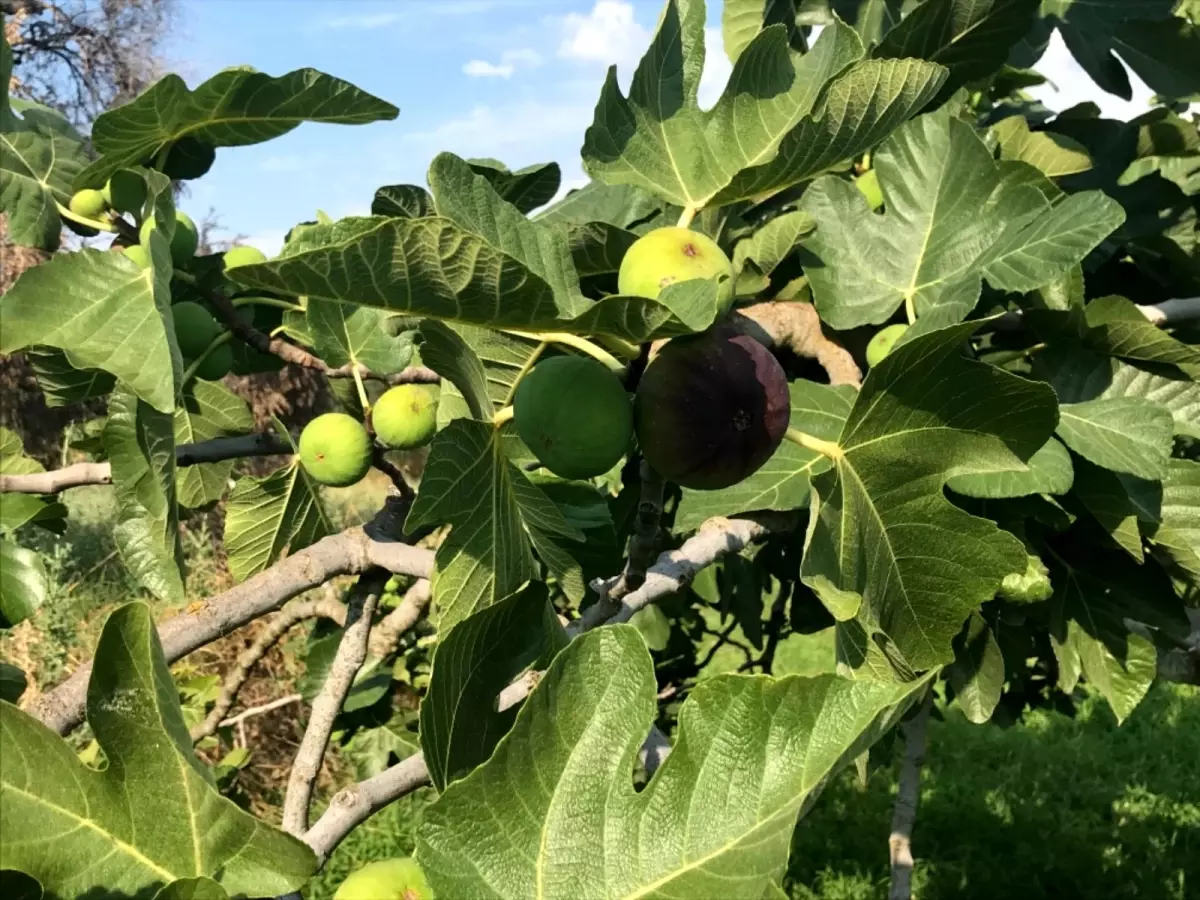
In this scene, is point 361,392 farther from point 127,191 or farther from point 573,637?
point 573,637

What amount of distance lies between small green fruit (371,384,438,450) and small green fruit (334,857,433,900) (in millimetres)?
469

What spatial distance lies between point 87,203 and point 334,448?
0.38 m

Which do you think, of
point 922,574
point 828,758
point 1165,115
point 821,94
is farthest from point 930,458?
point 1165,115

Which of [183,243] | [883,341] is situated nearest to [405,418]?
[183,243]

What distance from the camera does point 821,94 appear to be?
0.80 m

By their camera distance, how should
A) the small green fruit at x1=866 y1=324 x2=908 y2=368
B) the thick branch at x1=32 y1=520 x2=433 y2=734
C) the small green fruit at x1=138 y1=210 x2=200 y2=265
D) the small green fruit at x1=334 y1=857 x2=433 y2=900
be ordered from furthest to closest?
1. the small green fruit at x1=866 y1=324 x2=908 y2=368
2. the small green fruit at x1=138 y1=210 x2=200 y2=265
3. the thick branch at x1=32 y1=520 x2=433 y2=734
4. the small green fruit at x1=334 y1=857 x2=433 y2=900

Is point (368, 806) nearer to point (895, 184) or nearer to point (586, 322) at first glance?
point (586, 322)

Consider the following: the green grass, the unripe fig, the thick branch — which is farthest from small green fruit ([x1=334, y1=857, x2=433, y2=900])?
the green grass

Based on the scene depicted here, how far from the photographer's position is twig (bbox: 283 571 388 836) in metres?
0.93

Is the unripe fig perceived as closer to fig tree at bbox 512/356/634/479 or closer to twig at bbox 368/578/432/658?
twig at bbox 368/578/432/658

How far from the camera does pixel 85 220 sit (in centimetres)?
110

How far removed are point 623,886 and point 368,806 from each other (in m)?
0.41

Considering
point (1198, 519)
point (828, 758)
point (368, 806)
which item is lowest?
point (1198, 519)

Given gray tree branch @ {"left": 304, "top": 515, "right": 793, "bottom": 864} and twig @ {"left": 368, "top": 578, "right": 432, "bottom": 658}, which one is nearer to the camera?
gray tree branch @ {"left": 304, "top": 515, "right": 793, "bottom": 864}
